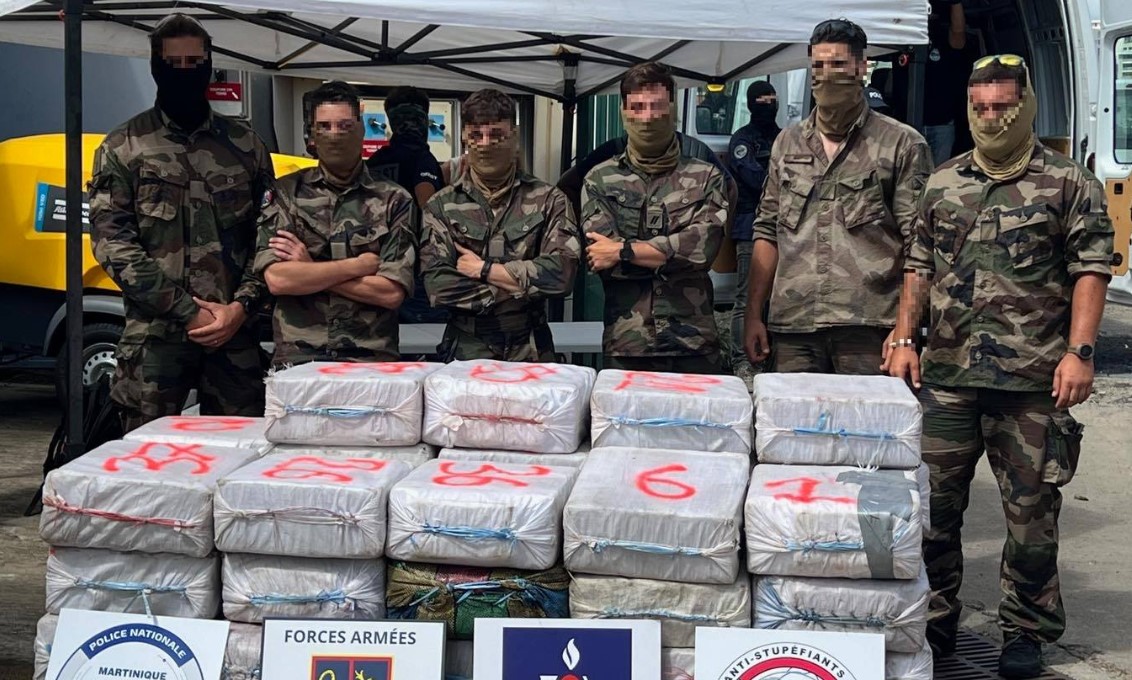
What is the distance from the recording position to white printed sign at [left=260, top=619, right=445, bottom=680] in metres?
3.22

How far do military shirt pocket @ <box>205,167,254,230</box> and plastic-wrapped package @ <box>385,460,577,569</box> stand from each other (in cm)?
209

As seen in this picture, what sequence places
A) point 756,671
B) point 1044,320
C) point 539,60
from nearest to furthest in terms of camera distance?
point 756,671
point 1044,320
point 539,60

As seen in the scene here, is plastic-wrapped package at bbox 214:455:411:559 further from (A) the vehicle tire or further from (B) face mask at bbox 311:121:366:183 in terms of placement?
(A) the vehicle tire

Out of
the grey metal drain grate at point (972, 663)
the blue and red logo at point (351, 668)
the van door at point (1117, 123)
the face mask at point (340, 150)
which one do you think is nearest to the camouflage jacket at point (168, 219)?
the face mask at point (340, 150)

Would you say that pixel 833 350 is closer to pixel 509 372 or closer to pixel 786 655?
pixel 509 372

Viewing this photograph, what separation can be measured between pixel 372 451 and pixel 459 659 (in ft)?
2.20

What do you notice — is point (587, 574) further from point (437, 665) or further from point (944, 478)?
point (944, 478)

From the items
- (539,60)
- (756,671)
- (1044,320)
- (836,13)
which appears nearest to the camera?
(756,671)

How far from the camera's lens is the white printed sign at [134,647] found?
130 inches

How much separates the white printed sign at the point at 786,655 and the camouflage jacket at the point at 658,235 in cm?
191

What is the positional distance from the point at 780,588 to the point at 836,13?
2327 mm

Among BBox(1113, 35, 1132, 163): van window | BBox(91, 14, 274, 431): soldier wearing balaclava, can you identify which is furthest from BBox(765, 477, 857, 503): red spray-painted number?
BBox(1113, 35, 1132, 163): van window

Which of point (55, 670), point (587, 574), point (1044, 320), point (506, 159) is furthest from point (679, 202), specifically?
point (55, 670)

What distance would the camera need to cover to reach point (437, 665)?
3213 mm
